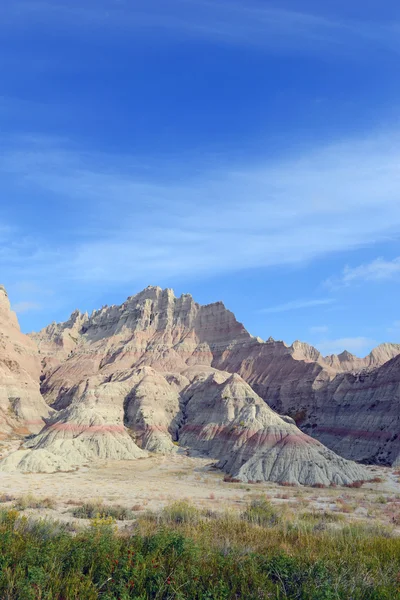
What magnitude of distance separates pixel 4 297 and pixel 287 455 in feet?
301

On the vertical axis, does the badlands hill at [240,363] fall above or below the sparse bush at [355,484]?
above

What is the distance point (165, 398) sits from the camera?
286ft

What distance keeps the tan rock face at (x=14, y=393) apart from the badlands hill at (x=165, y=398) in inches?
77.0

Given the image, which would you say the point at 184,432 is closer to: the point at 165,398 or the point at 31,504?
the point at 165,398

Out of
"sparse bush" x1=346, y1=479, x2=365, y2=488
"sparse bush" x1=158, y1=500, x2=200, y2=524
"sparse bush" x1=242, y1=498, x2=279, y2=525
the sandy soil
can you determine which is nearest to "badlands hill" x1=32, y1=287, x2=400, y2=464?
the sandy soil

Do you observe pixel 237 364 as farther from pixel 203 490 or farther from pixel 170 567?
pixel 170 567

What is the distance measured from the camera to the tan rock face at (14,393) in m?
77.1

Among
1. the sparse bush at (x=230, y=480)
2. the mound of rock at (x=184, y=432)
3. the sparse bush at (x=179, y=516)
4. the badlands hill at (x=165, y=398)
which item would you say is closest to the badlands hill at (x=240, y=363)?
the badlands hill at (x=165, y=398)

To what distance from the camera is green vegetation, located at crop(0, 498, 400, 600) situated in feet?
31.4

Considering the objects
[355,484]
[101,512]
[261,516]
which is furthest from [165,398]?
[261,516]

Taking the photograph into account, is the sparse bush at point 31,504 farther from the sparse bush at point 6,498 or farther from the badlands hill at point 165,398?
the badlands hill at point 165,398

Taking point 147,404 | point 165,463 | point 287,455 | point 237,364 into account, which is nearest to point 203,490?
point 287,455

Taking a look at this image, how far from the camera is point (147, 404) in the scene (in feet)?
264

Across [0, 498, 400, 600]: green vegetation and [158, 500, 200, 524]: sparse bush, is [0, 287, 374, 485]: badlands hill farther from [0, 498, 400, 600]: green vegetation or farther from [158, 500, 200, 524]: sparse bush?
[0, 498, 400, 600]: green vegetation
